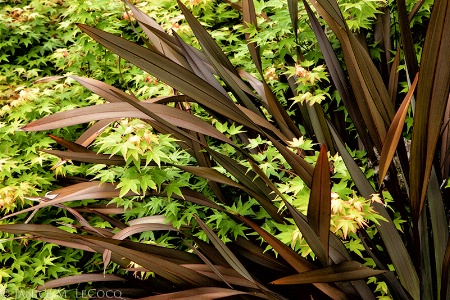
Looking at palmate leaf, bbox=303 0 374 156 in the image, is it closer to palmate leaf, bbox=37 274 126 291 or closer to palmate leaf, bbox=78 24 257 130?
palmate leaf, bbox=78 24 257 130

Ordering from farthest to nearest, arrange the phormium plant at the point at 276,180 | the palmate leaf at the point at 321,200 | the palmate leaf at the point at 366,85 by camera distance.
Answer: the palmate leaf at the point at 366,85 → the phormium plant at the point at 276,180 → the palmate leaf at the point at 321,200

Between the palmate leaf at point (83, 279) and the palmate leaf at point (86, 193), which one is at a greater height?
the palmate leaf at point (86, 193)

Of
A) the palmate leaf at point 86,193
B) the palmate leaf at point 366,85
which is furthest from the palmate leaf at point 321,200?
the palmate leaf at point 86,193

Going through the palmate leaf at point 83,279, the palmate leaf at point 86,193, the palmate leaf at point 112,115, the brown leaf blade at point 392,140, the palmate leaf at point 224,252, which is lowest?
the palmate leaf at point 83,279

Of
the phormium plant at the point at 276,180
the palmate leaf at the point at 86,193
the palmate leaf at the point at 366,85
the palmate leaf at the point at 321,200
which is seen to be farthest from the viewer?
the palmate leaf at the point at 86,193

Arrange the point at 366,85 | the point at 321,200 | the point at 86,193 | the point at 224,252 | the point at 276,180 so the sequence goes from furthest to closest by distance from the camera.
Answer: the point at 276,180 → the point at 86,193 → the point at 366,85 → the point at 224,252 → the point at 321,200

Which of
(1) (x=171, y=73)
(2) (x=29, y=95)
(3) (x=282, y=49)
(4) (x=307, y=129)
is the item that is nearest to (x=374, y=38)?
(3) (x=282, y=49)

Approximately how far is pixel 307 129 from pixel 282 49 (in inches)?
13.2

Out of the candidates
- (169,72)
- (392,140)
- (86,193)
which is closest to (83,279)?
(86,193)

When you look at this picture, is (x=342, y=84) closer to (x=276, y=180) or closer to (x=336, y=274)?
(x=276, y=180)

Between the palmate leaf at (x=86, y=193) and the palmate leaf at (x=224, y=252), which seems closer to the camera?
the palmate leaf at (x=224, y=252)

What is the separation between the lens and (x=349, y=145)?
5.53ft

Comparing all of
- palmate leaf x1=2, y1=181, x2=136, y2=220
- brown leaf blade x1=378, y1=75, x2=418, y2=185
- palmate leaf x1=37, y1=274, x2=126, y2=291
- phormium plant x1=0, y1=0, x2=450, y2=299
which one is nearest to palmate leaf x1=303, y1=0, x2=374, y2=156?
phormium plant x1=0, y1=0, x2=450, y2=299

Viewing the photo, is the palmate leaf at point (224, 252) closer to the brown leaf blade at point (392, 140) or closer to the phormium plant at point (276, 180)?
the phormium plant at point (276, 180)
